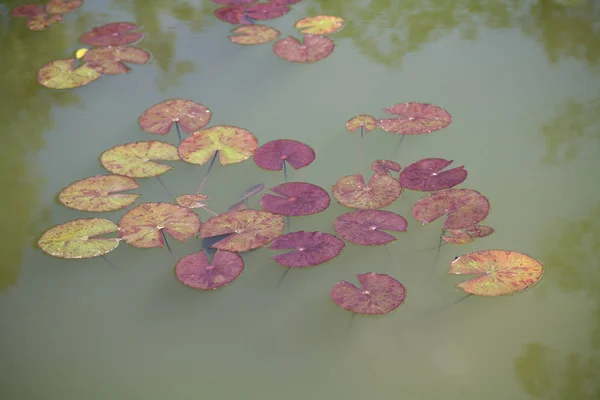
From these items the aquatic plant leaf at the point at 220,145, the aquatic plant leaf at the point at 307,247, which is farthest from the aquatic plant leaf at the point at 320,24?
the aquatic plant leaf at the point at 307,247

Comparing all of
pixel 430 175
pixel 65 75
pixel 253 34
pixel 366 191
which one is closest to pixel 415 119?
pixel 430 175

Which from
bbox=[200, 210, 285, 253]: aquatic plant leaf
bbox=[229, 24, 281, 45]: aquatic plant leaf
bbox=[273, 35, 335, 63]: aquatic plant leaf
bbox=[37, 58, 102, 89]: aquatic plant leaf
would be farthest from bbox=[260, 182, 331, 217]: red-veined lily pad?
bbox=[37, 58, 102, 89]: aquatic plant leaf

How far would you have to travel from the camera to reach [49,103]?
2.31 m

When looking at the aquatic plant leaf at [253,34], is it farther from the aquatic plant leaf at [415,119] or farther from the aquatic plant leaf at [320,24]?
the aquatic plant leaf at [415,119]

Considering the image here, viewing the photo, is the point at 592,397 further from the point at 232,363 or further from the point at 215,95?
the point at 215,95

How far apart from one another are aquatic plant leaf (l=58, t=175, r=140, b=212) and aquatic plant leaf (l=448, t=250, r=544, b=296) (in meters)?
0.99

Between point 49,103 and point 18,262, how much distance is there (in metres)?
0.81

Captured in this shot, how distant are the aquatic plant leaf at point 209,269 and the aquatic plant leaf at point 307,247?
0.37 ft

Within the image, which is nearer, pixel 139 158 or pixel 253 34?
pixel 139 158

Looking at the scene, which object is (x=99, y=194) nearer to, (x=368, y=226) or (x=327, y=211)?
(x=327, y=211)

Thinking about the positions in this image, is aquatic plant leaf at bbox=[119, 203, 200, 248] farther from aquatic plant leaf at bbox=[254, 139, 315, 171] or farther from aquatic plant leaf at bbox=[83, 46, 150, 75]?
aquatic plant leaf at bbox=[83, 46, 150, 75]

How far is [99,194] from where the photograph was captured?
1860 millimetres

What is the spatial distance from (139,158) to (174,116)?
9.6 inches

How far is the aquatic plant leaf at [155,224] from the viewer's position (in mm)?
1709
